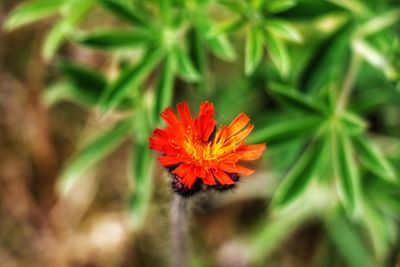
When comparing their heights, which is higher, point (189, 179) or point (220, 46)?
point (220, 46)

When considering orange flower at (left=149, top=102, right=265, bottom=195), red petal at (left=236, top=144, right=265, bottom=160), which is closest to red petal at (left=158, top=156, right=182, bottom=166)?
orange flower at (left=149, top=102, right=265, bottom=195)

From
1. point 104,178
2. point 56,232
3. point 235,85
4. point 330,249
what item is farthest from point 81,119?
point 330,249

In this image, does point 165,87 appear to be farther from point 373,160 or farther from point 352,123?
point 373,160

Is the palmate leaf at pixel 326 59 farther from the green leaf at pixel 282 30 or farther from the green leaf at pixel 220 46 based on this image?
the green leaf at pixel 220 46

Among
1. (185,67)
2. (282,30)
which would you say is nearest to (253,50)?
(282,30)

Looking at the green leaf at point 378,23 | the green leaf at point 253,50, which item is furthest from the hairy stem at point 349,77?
the green leaf at point 253,50

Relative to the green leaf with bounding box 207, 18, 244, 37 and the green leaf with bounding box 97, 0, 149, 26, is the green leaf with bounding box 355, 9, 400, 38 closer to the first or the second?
the green leaf with bounding box 207, 18, 244, 37

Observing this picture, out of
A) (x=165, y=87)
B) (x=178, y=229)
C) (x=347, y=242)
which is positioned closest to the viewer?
(x=178, y=229)
